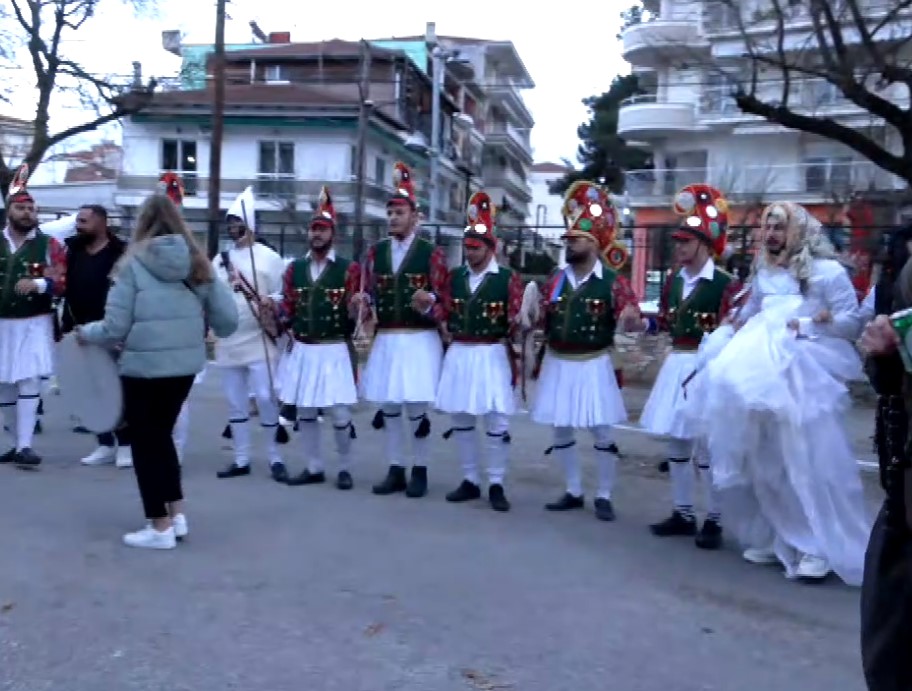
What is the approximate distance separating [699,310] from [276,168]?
38.6 m

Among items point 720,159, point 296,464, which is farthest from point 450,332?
point 720,159

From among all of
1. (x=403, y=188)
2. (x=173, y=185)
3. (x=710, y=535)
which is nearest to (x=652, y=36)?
(x=173, y=185)

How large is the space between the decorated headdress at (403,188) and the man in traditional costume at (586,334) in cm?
108

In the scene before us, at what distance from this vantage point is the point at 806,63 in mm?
14734

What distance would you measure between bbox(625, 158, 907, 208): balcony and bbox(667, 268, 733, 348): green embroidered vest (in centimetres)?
2422

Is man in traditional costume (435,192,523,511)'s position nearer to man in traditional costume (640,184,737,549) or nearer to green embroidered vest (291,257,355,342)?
green embroidered vest (291,257,355,342)

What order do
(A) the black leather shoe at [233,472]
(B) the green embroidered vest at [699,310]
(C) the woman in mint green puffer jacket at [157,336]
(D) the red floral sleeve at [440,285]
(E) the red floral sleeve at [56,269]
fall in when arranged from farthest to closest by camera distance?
(A) the black leather shoe at [233,472] < (E) the red floral sleeve at [56,269] < (D) the red floral sleeve at [440,285] < (B) the green embroidered vest at [699,310] < (C) the woman in mint green puffer jacket at [157,336]

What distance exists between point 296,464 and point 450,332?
225cm

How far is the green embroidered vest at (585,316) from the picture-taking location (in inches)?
320

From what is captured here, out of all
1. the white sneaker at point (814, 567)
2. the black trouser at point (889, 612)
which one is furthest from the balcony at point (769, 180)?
the black trouser at point (889, 612)

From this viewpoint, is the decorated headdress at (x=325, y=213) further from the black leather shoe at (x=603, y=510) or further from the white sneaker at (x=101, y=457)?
the black leather shoe at (x=603, y=510)

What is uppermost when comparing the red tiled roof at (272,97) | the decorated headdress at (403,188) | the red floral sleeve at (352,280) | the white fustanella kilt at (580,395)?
the red tiled roof at (272,97)

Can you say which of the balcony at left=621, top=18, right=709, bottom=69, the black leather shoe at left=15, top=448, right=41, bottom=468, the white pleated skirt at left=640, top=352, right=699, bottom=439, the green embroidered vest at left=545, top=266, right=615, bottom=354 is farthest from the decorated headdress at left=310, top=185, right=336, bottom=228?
the balcony at left=621, top=18, right=709, bottom=69

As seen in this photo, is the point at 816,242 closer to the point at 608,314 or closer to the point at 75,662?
the point at 608,314
